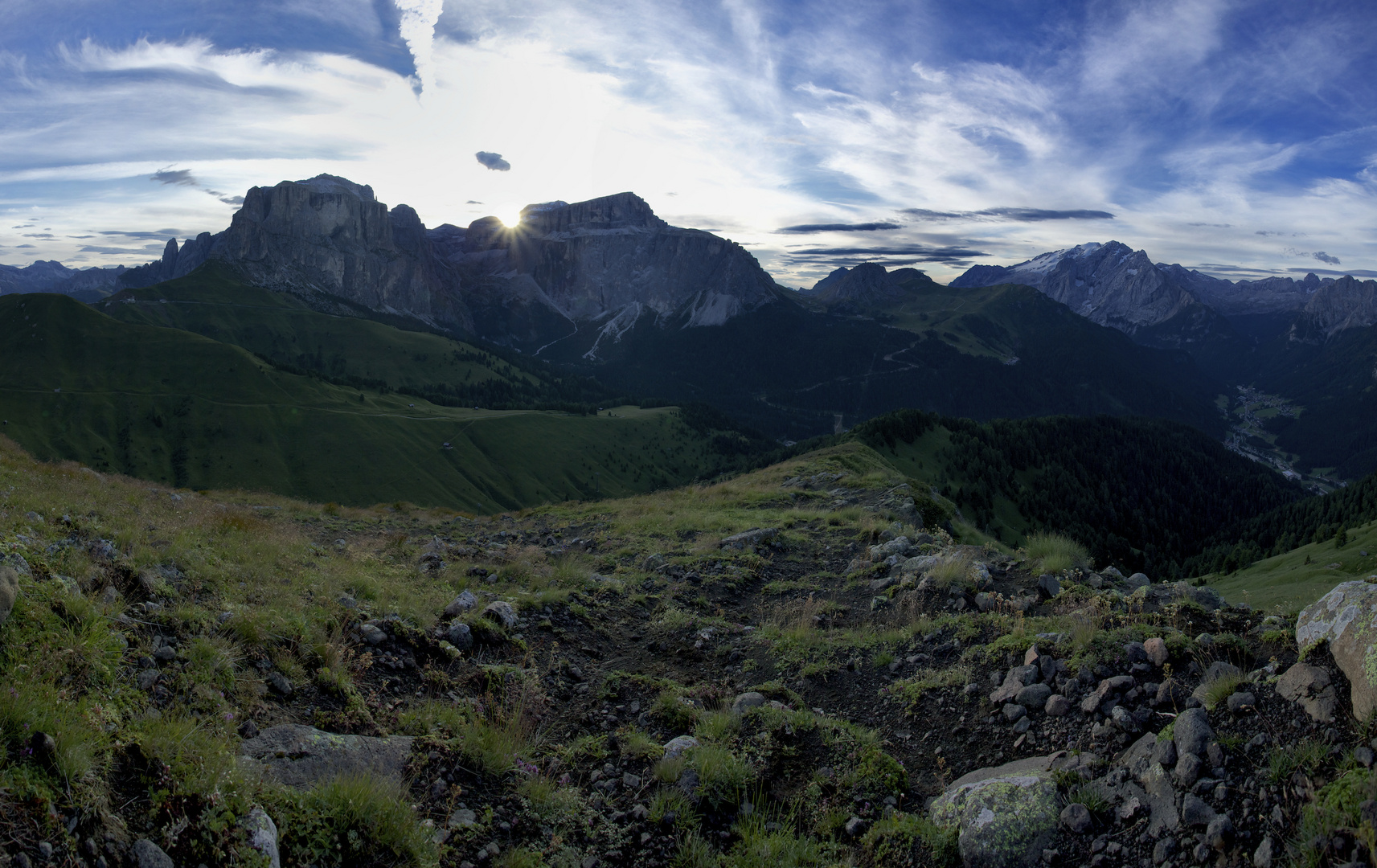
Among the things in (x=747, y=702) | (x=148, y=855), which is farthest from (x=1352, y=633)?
(x=148, y=855)

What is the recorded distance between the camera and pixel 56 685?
5.47 meters

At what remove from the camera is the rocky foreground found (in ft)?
16.4

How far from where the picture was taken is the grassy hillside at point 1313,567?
61094mm

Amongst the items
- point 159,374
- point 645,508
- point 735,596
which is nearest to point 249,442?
point 159,374

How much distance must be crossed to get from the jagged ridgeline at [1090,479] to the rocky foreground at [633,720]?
222ft

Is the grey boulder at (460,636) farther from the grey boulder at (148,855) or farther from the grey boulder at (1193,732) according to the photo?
the grey boulder at (1193,732)

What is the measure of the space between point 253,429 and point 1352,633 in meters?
189

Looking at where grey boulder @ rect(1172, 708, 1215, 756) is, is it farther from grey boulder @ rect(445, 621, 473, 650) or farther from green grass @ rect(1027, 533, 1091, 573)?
grey boulder @ rect(445, 621, 473, 650)

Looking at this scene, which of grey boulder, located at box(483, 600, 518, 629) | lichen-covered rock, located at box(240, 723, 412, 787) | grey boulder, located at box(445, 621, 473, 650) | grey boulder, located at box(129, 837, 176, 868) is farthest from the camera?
grey boulder, located at box(483, 600, 518, 629)

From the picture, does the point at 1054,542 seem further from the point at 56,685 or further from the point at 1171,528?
the point at 1171,528

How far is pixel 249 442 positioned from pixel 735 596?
571 ft

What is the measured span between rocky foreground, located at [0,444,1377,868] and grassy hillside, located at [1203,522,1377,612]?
65.1m

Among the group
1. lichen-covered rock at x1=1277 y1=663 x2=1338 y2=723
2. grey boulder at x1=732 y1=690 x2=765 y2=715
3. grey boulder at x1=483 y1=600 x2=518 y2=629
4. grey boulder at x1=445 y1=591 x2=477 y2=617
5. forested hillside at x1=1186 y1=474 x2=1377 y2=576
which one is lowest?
forested hillside at x1=1186 y1=474 x2=1377 y2=576

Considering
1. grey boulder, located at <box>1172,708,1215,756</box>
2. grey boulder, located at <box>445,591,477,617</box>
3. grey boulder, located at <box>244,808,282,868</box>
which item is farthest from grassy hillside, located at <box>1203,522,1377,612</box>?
grey boulder, located at <box>244,808,282,868</box>
